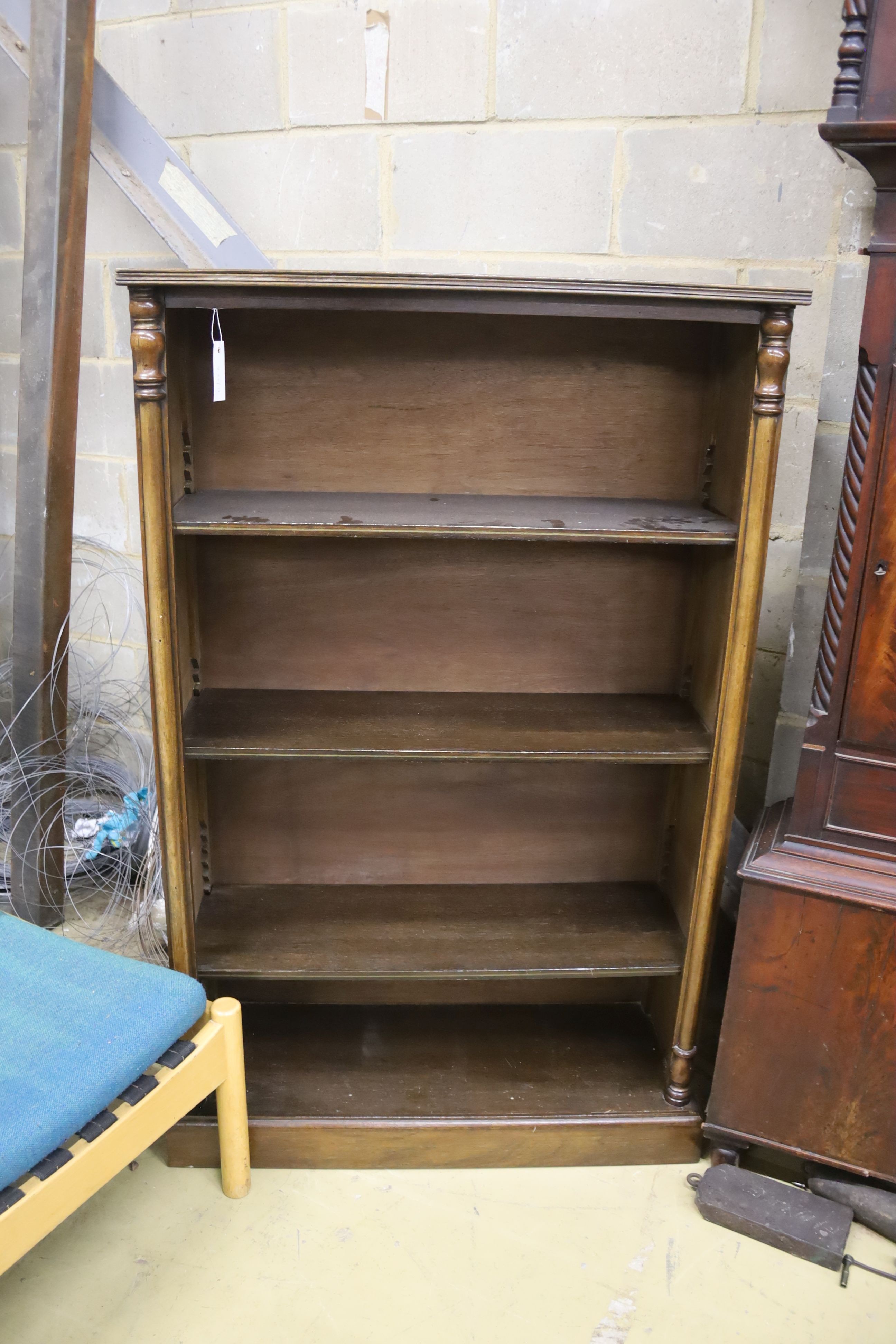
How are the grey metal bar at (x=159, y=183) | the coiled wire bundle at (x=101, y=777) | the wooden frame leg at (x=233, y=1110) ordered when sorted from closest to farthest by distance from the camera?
the wooden frame leg at (x=233, y=1110) → the grey metal bar at (x=159, y=183) → the coiled wire bundle at (x=101, y=777)

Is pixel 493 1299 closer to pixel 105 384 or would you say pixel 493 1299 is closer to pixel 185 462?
pixel 185 462

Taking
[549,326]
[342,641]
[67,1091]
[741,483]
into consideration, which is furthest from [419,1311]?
[549,326]

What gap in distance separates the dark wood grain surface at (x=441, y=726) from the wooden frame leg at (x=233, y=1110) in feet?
1.33

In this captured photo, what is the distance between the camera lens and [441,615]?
1753 millimetres

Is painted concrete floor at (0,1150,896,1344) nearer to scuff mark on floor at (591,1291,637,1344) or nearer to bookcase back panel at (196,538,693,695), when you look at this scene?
scuff mark on floor at (591,1291,637,1344)

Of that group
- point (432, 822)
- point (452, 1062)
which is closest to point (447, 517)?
point (432, 822)

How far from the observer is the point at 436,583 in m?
1.74

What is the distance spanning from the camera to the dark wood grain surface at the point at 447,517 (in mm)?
1410

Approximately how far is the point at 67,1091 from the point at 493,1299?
734mm

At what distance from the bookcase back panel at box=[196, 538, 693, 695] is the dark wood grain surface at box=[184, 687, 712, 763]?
0.13 ft

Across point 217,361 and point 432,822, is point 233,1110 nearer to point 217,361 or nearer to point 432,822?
point 432,822

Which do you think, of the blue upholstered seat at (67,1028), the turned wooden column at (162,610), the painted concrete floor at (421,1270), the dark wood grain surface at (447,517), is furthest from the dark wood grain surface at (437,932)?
the dark wood grain surface at (447,517)

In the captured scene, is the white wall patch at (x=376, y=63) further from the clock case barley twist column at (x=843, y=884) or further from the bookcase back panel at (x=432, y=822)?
the bookcase back panel at (x=432, y=822)

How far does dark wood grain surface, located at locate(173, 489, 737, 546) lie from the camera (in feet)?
4.63
